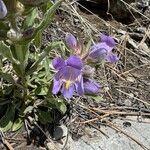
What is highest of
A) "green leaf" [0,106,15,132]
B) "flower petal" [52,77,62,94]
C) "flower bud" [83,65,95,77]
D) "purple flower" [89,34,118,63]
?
"purple flower" [89,34,118,63]

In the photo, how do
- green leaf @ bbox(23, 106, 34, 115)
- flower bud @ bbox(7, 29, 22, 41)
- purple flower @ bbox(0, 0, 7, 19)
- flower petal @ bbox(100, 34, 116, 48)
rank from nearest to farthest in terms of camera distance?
purple flower @ bbox(0, 0, 7, 19)
flower bud @ bbox(7, 29, 22, 41)
flower petal @ bbox(100, 34, 116, 48)
green leaf @ bbox(23, 106, 34, 115)

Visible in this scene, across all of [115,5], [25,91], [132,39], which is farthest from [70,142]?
[115,5]

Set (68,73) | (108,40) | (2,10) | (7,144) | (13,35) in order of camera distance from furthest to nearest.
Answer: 1. (7,144)
2. (108,40)
3. (68,73)
4. (13,35)
5. (2,10)

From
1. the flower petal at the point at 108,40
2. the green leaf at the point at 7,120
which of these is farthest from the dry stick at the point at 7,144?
the flower petal at the point at 108,40

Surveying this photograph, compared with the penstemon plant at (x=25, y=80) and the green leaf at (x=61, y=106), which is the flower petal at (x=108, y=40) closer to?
the penstemon plant at (x=25, y=80)

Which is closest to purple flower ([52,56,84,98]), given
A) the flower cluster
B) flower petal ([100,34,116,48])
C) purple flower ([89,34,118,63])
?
the flower cluster

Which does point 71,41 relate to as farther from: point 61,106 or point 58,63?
point 61,106

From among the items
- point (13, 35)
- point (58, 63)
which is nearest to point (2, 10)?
point (13, 35)

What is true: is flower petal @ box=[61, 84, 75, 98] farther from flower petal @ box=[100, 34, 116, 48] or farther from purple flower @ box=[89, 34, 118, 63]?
flower petal @ box=[100, 34, 116, 48]
